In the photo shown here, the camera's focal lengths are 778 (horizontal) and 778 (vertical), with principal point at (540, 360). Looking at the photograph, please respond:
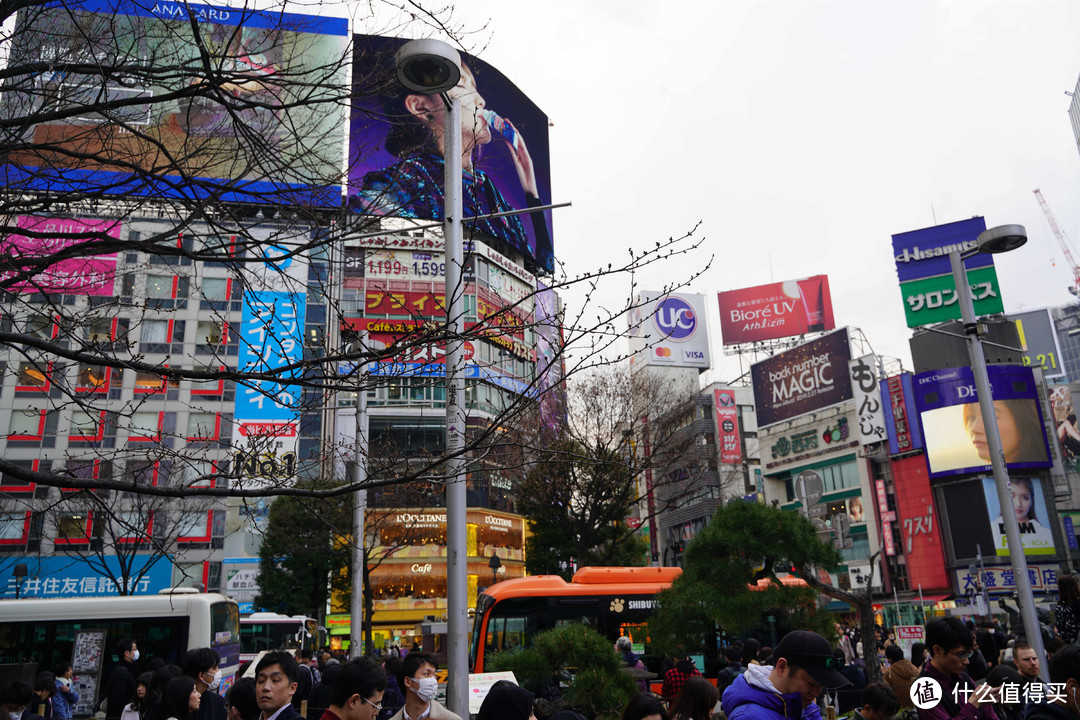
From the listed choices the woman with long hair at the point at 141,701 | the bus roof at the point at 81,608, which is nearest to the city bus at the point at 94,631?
the bus roof at the point at 81,608

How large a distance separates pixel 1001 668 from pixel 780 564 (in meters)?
9.36

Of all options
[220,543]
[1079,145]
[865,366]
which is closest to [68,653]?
[220,543]

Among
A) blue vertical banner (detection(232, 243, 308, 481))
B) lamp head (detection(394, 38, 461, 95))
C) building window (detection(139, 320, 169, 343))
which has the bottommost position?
blue vertical banner (detection(232, 243, 308, 481))

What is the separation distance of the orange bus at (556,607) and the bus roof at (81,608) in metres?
6.78

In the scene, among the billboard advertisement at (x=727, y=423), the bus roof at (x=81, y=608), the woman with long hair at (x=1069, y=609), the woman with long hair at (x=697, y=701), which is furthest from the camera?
the billboard advertisement at (x=727, y=423)

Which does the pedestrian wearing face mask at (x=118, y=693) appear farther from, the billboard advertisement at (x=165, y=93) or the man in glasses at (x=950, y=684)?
the man in glasses at (x=950, y=684)

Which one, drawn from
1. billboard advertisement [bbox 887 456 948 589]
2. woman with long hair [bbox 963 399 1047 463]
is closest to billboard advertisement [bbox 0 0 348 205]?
woman with long hair [bbox 963 399 1047 463]

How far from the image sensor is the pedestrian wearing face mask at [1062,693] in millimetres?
3729

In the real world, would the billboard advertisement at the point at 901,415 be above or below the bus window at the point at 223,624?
above

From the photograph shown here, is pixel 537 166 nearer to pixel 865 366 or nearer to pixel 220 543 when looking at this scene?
pixel 865 366

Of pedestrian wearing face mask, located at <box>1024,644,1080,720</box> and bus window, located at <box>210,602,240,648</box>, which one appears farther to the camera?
bus window, located at <box>210,602,240,648</box>

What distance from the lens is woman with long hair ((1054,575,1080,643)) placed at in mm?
7574

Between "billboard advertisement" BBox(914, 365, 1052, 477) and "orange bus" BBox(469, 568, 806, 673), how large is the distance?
34857 mm

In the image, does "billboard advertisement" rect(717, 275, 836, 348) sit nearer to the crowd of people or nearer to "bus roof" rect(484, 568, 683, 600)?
"bus roof" rect(484, 568, 683, 600)
